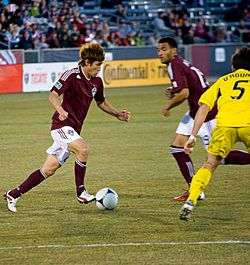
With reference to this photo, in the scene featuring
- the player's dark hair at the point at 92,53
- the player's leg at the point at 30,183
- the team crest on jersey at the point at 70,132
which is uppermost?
the player's dark hair at the point at 92,53

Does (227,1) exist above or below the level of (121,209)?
below

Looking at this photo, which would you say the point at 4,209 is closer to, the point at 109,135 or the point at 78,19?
the point at 109,135

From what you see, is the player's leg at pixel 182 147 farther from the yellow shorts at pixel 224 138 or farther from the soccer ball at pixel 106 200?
the yellow shorts at pixel 224 138

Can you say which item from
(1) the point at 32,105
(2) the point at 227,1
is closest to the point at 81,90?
(1) the point at 32,105

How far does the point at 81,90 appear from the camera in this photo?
33.0 ft

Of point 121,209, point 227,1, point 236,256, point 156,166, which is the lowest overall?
point 227,1

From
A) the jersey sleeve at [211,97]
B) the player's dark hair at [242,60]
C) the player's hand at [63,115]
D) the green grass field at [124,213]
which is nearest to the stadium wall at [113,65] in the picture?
the green grass field at [124,213]

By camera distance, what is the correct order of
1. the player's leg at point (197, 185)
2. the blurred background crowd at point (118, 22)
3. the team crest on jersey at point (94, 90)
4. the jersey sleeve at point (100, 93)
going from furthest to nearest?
1. the blurred background crowd at point (118, 22)
2. the jersey sleeve at point (100, 93)
3. the team crest on jersey at point (94, 90)
4. the player's leg at point (197, 185)

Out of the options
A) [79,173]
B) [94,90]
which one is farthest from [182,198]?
[94,90]

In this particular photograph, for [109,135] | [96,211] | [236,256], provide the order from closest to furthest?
[236,256], [96,211], [109,135]

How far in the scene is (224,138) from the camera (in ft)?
29.1

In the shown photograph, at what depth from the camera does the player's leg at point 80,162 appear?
9.80 m

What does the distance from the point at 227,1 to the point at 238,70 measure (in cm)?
3360

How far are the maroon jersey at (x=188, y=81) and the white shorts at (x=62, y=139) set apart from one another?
155 centimetres
